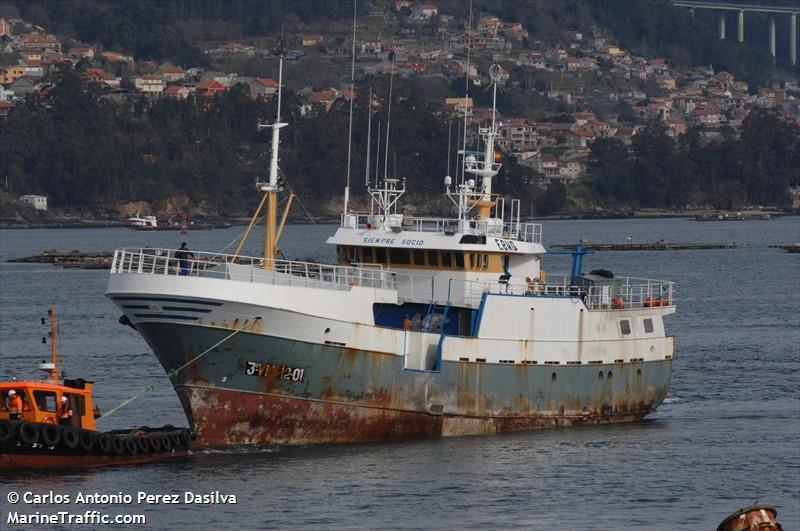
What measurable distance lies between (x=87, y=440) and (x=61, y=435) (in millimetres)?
659

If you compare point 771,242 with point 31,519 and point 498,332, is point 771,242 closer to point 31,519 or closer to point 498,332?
point 498,332

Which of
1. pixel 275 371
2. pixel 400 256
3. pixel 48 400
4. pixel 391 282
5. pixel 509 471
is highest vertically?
pixel 400 256

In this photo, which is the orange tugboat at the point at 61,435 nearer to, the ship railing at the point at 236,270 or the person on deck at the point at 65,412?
the person on deck at the point at 65,412

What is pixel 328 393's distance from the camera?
40.7 meters

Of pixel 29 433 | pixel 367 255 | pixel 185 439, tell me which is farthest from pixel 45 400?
pixel 367 255

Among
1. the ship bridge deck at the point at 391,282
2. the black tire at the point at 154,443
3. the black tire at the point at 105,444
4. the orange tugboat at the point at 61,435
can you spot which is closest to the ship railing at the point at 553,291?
the ship bridge deck at the point at 391,282

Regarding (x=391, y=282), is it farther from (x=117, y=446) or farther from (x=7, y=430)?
(x=7, y=430)

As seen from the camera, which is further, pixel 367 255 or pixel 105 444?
pixel 367 255

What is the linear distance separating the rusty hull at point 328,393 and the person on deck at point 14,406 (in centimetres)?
358

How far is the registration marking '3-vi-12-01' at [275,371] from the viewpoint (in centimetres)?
4009

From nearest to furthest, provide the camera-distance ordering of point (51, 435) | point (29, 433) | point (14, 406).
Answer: point (29, 433) < point (51, 435) < point (14, 406)

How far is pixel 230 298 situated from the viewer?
39.3m

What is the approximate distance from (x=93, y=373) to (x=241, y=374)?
19.2m

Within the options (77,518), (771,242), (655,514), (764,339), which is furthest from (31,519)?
(771,242)
